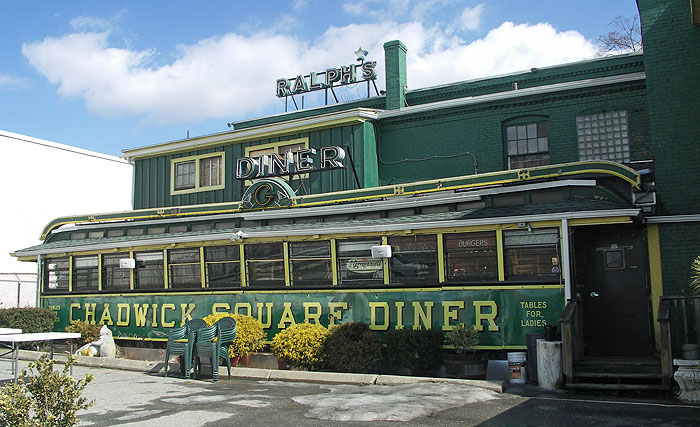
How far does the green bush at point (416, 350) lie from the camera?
1159cm

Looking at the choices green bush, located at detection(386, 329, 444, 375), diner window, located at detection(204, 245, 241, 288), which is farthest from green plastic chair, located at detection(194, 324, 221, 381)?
green bush, located at detection(386, 329, 444, 375)

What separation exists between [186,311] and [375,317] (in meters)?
5.25

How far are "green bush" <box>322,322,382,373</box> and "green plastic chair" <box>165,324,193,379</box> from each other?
2654 millimetres

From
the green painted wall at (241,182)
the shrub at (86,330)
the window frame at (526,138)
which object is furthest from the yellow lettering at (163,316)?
the window frame at (526,138)

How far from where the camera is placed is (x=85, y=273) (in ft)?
57.5

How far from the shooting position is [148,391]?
35.4 ft

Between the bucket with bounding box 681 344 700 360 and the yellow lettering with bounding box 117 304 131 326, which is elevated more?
the yellow lettering with bounding box 117 304 131 326

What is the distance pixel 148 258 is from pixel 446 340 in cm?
844

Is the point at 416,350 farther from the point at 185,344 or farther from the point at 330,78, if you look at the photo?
the point at 330,78

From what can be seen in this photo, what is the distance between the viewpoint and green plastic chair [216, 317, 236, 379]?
12.5 meters

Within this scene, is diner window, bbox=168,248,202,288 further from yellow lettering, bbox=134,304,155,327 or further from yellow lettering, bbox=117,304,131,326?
yellow lettering, bbox=117,304,131,326

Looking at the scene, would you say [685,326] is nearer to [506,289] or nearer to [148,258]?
[506,289]

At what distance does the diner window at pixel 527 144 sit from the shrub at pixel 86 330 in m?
11.4

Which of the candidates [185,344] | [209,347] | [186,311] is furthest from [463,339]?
[186,311]
